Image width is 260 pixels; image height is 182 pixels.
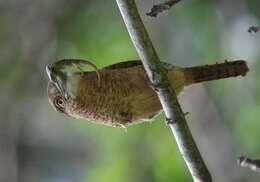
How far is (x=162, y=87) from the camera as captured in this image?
1023 millimetres

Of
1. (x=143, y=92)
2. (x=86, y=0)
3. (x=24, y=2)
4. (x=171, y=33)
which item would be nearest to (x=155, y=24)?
(x=171, y=33)

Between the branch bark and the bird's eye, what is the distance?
10.7 inches

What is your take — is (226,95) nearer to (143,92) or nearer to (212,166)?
(212,166)

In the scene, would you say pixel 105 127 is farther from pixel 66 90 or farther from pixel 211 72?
A: pixel 66 90

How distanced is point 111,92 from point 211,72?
0.25 metres

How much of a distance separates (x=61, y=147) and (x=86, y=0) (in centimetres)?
78

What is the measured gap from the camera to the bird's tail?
1.32 meters

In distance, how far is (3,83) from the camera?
3428 millimetres

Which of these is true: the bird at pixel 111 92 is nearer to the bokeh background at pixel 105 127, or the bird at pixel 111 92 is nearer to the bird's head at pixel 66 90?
the bird's head at pixel 66 90

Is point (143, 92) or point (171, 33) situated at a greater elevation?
point (171, 33)

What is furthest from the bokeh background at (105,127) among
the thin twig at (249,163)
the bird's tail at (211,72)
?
the thin twig at (249,163)

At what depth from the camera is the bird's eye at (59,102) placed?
125 centimetres

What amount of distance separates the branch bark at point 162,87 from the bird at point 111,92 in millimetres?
184

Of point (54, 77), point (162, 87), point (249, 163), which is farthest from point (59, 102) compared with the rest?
point (249, 163)
